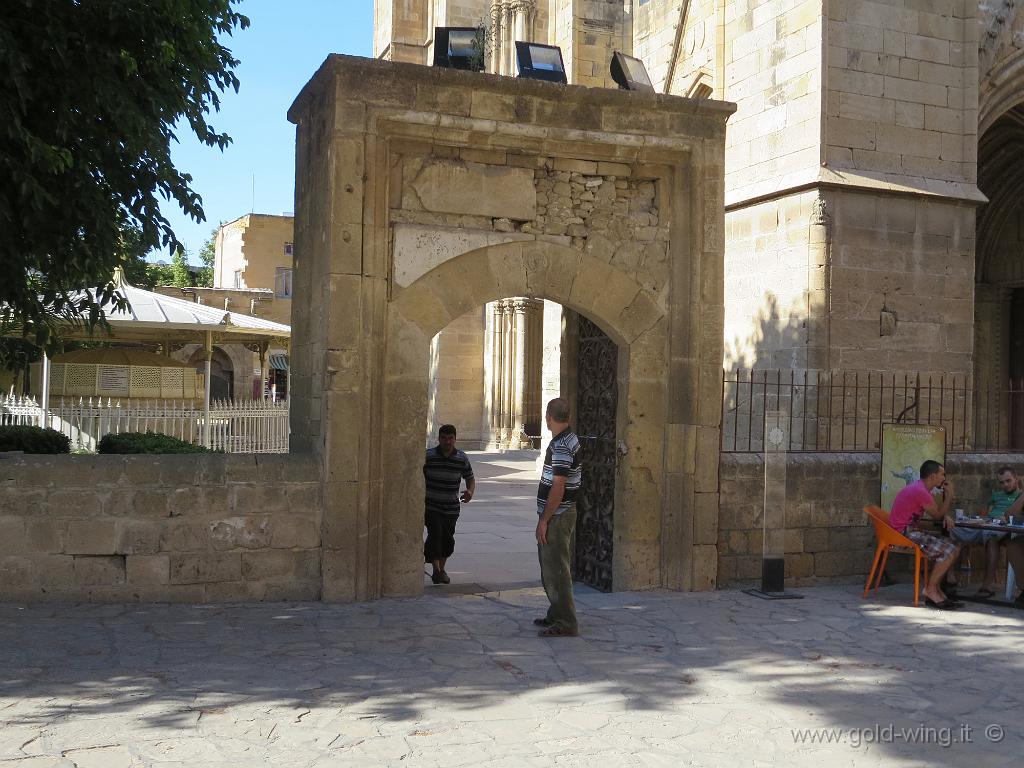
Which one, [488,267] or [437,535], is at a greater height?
[488,267]

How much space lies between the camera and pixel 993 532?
8.41 meters

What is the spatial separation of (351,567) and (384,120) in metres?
3.38

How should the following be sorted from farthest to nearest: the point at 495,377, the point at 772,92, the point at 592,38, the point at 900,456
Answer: the point at 495,377 < the point at 592,38 < the point at 772,92 < the point at 900,456

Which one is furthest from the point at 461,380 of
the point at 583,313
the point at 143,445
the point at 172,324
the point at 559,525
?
the point at 559,525

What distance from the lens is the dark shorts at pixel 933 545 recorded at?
26.7ft

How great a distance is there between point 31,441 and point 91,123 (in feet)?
11.4

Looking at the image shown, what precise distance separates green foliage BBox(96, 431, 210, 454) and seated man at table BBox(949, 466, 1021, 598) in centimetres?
713

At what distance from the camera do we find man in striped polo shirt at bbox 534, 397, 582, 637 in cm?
658

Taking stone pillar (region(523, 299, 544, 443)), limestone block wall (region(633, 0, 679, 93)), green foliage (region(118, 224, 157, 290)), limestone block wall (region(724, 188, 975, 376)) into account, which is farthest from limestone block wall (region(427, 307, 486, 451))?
green foliage (region(118, 224, 157, 290))

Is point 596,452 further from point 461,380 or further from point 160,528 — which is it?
point 461,380

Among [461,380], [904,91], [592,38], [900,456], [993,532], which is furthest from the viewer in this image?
[461,380]

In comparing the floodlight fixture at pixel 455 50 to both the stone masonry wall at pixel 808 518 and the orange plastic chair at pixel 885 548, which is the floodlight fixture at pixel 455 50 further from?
the orange plastic chair at pixel 885 548

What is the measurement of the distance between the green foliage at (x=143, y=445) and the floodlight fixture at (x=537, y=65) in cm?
486

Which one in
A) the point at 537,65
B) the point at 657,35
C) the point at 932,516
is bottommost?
the point at 932,516
